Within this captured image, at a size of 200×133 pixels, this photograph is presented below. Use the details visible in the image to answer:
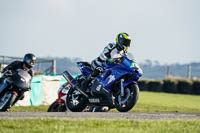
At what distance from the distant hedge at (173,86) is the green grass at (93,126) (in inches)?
995

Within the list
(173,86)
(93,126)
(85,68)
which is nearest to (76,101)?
(85,68)

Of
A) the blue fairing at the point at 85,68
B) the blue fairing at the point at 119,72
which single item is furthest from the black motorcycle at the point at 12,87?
the blue fairing at the point at 119,72

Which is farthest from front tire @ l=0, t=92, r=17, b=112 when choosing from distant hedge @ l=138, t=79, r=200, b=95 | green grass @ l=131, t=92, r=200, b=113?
distant hedge @ l=138, t=79, r=200, b=95

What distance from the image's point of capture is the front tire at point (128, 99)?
10336 mm

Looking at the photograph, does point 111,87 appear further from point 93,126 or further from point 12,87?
point 93,126

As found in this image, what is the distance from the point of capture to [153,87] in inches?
1367

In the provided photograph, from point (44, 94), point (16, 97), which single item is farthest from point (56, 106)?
point (44, 94)

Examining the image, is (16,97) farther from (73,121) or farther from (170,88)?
(170,88)

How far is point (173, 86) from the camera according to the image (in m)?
33.8

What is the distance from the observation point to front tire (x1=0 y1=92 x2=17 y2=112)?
11.7 metres

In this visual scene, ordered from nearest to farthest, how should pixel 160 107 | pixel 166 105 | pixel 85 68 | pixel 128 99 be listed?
pixel 128 99 → pixel 85 68 → pixel 160 107 → pixel 166 105

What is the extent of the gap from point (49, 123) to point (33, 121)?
270 mm

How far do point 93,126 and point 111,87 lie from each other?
3648mm

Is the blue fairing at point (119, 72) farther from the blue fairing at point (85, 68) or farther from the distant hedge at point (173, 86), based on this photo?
the distant hedge at point (173, 86)
